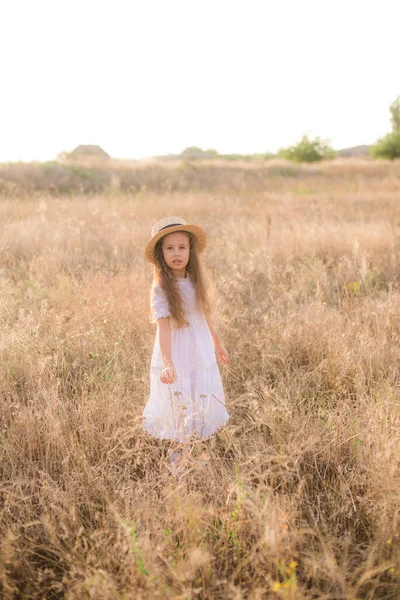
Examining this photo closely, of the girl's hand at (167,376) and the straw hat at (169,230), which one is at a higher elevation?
the straw hat at (169,230)

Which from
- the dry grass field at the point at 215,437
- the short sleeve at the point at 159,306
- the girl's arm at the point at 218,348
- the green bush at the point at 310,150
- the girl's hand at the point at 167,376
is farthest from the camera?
the green bush at the point at 310,150

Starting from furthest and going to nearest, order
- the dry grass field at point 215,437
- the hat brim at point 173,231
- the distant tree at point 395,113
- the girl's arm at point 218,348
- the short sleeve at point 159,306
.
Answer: the distant tree at point 395,113, the girl's arm at point 218,348, the hat brim at point 173,231, the short sleeve at point 159,306, the dry grass field at point 215,437

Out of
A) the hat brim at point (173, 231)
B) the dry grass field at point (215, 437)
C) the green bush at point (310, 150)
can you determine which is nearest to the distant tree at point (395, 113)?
the green bush at point (310, 150)

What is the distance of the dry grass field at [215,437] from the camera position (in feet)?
5.14

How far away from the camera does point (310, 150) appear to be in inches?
1148

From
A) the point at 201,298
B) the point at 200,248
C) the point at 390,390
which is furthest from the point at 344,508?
the point at 200,248

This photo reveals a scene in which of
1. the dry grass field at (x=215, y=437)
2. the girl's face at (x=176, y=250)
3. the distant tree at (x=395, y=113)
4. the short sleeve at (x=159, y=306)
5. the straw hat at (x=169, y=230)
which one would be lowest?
the dry grass field at (x=215, y=437)

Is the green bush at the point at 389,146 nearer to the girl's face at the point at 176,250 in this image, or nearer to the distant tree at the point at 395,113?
the distant tree at the point at 395,113

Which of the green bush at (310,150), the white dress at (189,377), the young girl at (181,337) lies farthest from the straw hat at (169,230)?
the green bush at (310,150)

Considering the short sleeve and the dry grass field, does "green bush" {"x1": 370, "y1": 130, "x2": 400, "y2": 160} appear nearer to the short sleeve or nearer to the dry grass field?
the dry grass field

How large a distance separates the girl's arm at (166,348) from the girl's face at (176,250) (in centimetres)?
33

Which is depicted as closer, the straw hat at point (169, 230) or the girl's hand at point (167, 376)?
the girl's hand at point (167, 376)

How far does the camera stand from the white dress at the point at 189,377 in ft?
8.08

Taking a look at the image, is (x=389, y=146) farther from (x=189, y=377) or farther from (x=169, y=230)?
(x=189, y=377)
